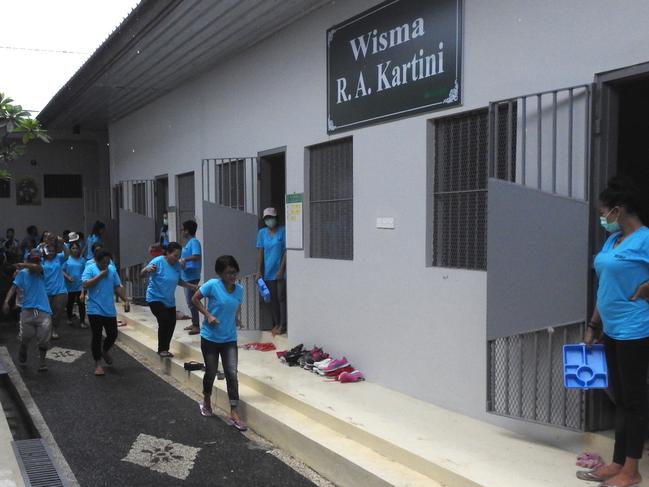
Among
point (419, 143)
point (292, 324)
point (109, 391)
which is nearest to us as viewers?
point (419, 143)

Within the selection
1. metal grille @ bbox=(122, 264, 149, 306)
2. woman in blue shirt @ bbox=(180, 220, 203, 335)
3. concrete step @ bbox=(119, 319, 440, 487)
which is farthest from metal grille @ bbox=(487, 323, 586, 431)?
metal grille @ bbox=(122, 264, 149, 306)

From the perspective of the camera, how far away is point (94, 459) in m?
5.08

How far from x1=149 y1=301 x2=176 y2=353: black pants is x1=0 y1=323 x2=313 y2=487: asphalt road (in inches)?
16.5

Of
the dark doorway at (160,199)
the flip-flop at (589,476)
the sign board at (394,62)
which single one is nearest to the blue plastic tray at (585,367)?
the flip-flop at (589,476)

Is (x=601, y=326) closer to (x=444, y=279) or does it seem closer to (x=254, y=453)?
(x=444, y=279)

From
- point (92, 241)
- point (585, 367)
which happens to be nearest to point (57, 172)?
point (92, 241)

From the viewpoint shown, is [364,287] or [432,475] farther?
[364,287]

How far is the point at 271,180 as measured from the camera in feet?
28.1

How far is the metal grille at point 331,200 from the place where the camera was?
6.83 meters

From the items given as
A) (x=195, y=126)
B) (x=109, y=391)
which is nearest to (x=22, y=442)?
(x=109, y=391)

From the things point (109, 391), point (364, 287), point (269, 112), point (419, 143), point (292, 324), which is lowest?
point (109, 391)

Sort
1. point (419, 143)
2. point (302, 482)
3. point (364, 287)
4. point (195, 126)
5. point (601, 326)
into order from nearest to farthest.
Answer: point (601, 326)
point (302, 482)
point (419, 143)
point (364, 287)
point (195, 126)

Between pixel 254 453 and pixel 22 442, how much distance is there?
6.35 feet

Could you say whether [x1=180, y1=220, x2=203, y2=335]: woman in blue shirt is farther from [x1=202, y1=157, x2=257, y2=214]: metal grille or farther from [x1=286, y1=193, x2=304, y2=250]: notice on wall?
[x1=286, y1=193, x2=304, y2=250]: notice on wall
